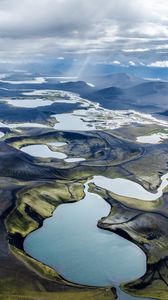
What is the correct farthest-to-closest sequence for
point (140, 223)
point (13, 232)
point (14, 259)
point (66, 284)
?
point (140, 223) → point (13, 232) → point (14, 259) → point (66, 284)

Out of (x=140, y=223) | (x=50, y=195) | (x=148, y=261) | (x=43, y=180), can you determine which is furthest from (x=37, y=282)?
(x=43, y=180)

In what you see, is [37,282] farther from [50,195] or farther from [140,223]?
[50,195]

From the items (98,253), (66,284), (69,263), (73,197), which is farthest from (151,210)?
(66,284)

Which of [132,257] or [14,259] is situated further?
[132,257]

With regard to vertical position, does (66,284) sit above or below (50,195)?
above

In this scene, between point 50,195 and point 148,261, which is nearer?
point 148,261

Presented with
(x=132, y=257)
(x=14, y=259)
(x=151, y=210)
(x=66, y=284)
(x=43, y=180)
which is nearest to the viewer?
(x=66, y=284)

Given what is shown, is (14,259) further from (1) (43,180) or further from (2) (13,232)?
(1) (43,180)

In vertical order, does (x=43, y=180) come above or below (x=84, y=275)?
below

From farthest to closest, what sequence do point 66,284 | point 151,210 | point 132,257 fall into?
point 151,210 → point 132,257 → point 66,284
